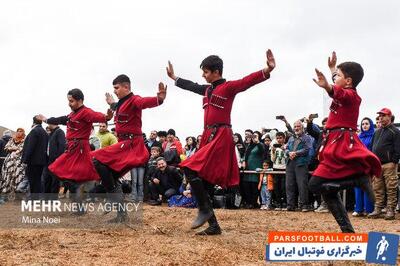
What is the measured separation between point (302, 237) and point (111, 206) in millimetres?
5049

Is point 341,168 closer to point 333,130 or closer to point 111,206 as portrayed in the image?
point 333,130

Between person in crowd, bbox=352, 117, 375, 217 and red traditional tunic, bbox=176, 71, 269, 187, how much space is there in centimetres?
518

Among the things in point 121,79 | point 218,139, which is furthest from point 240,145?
point 218,139

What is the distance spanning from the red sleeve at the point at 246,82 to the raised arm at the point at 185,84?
47cm

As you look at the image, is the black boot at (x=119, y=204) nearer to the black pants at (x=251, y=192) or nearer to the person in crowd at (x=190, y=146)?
the black pants at (x=251, y=192)

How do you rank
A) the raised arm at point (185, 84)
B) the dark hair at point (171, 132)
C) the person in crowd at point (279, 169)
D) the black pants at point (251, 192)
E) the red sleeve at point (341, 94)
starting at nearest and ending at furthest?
the red sleeve at point (341, 94)
the raised arm at point (185, 84)
the person in crowd at point (279, 169)
the black pants at point (251, 192)
the dark hair at point (171, 132)

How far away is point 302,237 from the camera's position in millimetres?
3730

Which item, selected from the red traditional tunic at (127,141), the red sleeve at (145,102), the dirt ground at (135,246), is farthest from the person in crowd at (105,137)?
the dirt ground at (135,246)

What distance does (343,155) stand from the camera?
5.68 metres

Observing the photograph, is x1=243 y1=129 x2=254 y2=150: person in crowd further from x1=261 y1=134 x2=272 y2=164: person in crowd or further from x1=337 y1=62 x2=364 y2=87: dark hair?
x1=337 y1=62 x2=364 y2=87: dark hair

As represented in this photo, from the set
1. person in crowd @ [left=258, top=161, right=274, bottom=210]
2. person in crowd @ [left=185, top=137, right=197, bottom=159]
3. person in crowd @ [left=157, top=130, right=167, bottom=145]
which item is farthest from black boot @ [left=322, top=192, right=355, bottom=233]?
person in crowd @ [left=157, top=130, right=167, bottom=145]

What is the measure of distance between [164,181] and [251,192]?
7.10ft

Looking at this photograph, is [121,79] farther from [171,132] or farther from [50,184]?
[171,132]

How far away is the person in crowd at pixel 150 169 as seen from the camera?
1445 centimetres
